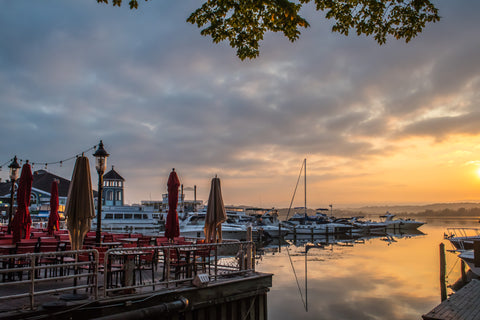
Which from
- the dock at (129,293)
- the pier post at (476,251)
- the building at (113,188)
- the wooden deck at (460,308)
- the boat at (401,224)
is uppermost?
the building at (113,188)

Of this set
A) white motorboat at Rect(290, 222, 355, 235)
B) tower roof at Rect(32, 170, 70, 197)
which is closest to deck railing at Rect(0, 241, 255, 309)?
tower roof at Rect(32, 170, 70, 197)

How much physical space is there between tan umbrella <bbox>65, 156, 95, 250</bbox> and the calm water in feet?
34.5

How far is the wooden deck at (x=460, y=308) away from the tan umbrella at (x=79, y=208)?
11740 millimetres

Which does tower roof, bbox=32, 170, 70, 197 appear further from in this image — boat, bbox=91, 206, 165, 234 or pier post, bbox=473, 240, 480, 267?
pier post, bbox=473, 240, 480, 267

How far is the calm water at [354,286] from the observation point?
17984mm

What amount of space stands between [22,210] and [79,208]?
14.0ft

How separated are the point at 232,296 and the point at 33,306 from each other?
16.6ft

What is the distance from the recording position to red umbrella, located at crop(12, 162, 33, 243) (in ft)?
40.9

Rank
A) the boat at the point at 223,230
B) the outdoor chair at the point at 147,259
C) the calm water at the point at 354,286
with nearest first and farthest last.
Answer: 1. the outdoor chair at the point at 147,259
2. the calm water at the point at 354,286
3. the boat at the point at 223,230


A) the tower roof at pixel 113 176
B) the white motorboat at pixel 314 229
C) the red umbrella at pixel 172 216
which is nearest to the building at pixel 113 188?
the tower roof at pixel 113 176

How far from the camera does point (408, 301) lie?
64.7 ft

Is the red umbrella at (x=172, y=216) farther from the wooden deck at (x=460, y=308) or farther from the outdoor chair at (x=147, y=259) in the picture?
the wooden deck at (x=460, y=308)

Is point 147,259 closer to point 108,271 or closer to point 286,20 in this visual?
point 108,271

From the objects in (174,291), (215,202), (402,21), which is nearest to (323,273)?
(215,202)
